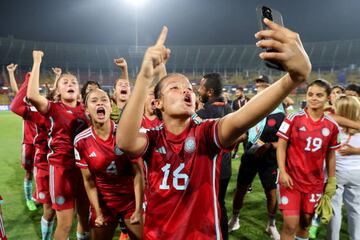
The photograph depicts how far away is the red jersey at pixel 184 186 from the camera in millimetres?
2074

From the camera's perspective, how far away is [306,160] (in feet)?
12.1

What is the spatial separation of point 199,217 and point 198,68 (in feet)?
181

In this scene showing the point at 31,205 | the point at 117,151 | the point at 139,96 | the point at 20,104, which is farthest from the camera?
the point at 31,205

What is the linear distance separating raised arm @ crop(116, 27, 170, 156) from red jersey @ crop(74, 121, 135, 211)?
150cm

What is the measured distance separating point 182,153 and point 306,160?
6.93ft

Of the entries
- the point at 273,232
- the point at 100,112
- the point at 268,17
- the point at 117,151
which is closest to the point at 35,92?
the point at 100,112

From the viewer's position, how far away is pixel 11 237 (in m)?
4.71

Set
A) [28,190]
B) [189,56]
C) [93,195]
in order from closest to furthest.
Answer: [93,195] → [28,190] → [189,56]

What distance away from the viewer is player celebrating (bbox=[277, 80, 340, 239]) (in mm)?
3641

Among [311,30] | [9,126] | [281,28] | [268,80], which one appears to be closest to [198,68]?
[311,30]

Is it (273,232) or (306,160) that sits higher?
(306,160)

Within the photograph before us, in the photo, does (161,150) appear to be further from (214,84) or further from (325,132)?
(325,132)

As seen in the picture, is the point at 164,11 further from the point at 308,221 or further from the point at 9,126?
the point at 308,221

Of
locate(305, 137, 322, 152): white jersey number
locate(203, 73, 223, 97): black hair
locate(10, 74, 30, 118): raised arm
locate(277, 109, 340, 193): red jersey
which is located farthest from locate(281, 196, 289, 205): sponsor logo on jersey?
locate(10, 74, 30, 118): raised arm
